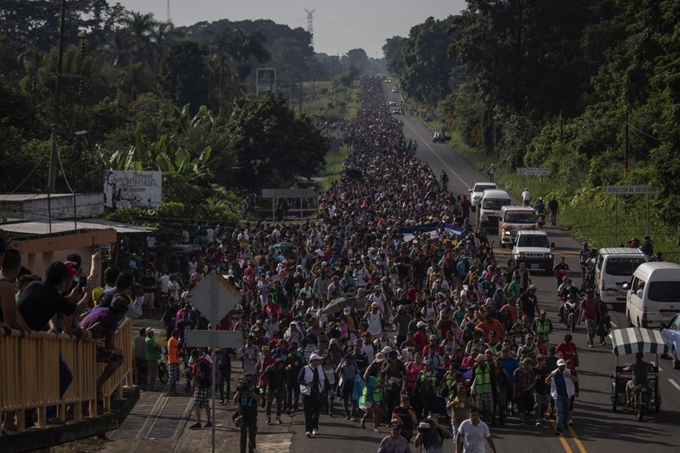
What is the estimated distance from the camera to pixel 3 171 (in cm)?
4400

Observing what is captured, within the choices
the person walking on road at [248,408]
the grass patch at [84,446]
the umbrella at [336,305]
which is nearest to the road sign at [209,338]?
the person walking on road at [248,408]

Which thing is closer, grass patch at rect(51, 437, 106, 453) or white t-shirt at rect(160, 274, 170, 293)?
grass patch at rect(51, 437, 106, 453)

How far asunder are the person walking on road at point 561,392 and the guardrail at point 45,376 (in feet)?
31.0

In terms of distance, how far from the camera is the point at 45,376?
9.84 metres

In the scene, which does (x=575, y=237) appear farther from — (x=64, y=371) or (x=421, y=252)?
(x=64, y=371)

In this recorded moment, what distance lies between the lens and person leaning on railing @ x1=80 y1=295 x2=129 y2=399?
438 inches

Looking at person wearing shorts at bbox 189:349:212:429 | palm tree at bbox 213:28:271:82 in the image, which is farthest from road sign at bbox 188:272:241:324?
palm tree at bbox 213:28:271:82

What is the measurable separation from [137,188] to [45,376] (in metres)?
31.2

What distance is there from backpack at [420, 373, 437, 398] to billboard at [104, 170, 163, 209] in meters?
22.5

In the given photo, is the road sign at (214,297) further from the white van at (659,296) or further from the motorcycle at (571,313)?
the motorcycle at (571,313)

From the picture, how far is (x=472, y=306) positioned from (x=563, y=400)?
5.75 metres

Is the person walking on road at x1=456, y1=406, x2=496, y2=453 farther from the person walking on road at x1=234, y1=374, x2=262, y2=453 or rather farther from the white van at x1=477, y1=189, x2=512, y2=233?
the white van at x1=477, y1=189, x2=512, y2=233

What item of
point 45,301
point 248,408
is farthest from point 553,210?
→ point 45,301

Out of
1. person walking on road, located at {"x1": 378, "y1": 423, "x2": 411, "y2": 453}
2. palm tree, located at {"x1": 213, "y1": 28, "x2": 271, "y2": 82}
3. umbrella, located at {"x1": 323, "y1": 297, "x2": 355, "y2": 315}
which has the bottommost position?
person walking on road, located at {"x1": 378, "y1": 423, "x2": 411, "y2": 453}
